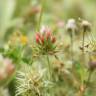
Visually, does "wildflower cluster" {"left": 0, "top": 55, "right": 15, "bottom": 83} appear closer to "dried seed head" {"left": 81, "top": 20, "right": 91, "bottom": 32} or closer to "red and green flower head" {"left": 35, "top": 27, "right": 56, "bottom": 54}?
"red and green flower head" {"left": 35, "top": 27, "right": 56, "bottom": 54}

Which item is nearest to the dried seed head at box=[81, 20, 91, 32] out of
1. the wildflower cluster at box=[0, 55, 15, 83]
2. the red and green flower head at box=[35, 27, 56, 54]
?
the red and green flower head at box=[35, 27, 56, 54]

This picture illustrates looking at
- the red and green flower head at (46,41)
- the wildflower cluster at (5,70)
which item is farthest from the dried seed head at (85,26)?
the wildflower cluster at (5,70)

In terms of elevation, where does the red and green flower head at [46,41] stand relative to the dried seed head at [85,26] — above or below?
below

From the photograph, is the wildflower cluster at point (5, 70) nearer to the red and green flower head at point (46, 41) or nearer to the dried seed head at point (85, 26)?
the red and green flower head at point (46, 41)

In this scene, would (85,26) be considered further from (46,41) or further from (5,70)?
(5,70)

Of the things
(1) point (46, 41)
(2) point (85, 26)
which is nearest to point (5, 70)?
(1) point (46, 41)

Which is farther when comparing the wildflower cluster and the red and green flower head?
the red and green flower head

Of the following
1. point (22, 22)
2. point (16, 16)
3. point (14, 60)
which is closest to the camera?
point (14, 60)

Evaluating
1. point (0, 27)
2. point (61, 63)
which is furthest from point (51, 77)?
point (0, 27)

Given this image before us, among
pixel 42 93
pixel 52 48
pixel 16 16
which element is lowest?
pixel 42 93

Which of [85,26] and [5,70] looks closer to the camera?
[5,70]

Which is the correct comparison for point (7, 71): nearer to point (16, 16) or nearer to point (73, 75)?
point (73, 75)
